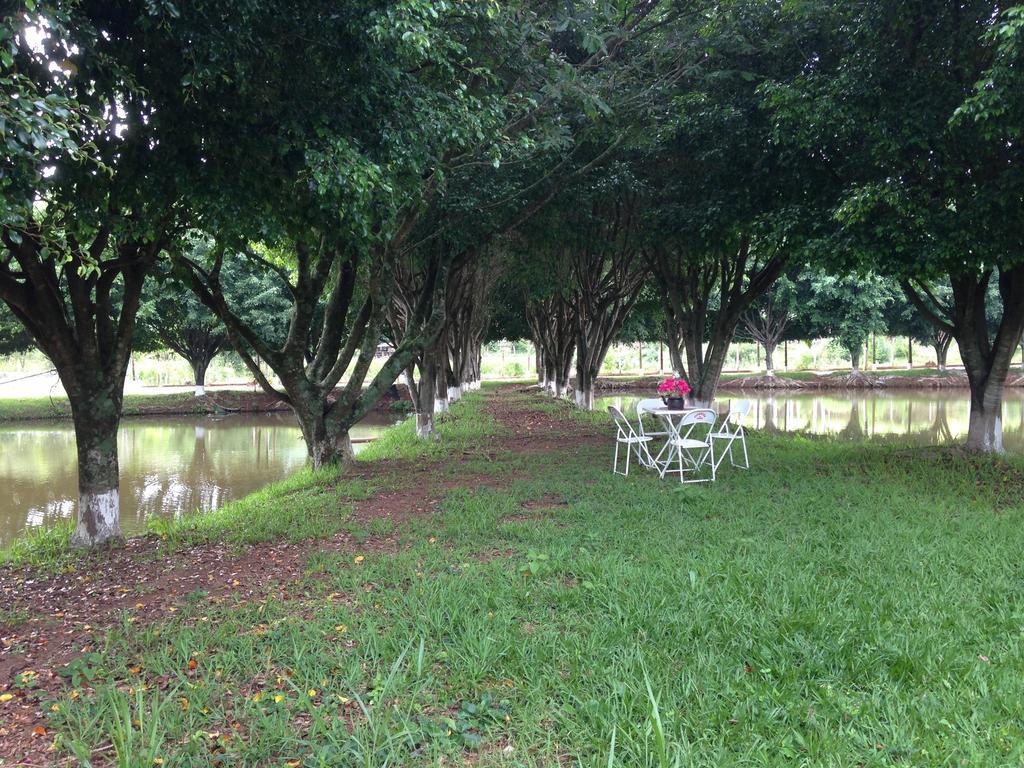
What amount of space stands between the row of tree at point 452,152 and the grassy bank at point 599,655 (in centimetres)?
249

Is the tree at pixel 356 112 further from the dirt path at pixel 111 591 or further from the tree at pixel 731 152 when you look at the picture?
the tree at pixel 731 152

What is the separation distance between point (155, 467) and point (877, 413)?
76.3 ft

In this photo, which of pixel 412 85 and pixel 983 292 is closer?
pixel 412 85

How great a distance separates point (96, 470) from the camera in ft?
18.9

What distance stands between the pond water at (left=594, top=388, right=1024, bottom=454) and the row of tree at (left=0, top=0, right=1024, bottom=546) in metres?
Result: 5.52

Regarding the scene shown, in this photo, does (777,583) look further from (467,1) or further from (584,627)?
(467,1)

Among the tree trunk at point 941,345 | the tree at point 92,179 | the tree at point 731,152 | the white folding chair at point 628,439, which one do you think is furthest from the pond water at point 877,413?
the tree at point 92,179

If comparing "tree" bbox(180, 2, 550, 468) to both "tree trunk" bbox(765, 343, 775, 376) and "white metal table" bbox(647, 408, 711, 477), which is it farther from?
"tree trunk" bbox(765, 343, 775, 376)

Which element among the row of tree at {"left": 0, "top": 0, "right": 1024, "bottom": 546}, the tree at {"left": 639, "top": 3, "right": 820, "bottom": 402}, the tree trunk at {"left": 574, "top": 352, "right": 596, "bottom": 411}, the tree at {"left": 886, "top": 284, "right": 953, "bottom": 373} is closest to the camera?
the row of tree at {"left": 0, "top": 0, "right": 1024, "bottom": 546}

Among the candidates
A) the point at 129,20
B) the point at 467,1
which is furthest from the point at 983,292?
the point at 129,20

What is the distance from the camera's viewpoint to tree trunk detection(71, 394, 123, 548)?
5.70 meters

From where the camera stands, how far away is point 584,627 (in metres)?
3.38

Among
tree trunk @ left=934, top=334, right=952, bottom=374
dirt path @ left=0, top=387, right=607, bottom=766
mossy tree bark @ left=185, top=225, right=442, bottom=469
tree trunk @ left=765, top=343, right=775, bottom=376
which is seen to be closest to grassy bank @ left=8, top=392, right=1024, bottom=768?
dirt path @ left=0, top=387, right=607, bottom=766

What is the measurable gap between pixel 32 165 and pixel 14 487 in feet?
40.1
